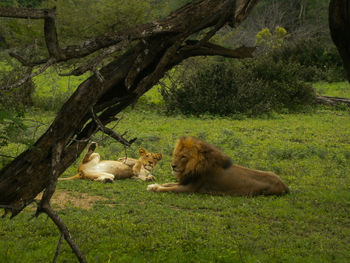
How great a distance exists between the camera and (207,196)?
884cm

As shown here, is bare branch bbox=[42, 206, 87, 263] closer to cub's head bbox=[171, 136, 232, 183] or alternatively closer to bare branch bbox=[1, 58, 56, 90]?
bare branch bbox=[1, 58, 56, 90]

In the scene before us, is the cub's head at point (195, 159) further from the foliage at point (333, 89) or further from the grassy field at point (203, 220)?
the foliage at point (333, 89)

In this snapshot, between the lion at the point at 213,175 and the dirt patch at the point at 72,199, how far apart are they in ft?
4.52

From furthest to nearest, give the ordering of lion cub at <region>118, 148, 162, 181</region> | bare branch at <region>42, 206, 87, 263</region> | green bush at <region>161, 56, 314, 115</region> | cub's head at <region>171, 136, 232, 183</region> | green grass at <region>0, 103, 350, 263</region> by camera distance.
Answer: green bush at <region>161, 56, 314, 115</region>, lion cub at <region>118, 148, 162, 181</region>, cub's head at <region>171, 136, 232, 183</region>, green grass at <region>0, 103, 350, 263</region>, bare branch at <region>42, 206, 87, 263</region>

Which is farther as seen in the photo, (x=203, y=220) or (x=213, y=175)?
(x=213, y=175)

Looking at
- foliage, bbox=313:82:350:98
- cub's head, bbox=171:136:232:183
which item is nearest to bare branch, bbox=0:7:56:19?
cub's head, bbox=171:136:232:183

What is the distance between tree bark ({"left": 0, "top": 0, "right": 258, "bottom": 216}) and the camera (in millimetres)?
5195

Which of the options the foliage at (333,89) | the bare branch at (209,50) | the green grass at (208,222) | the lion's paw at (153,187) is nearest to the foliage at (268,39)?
the foliage at (333,89)

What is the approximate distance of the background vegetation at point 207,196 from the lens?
6.07 metres

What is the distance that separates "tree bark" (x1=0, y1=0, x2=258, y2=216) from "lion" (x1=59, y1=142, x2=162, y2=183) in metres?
4.46

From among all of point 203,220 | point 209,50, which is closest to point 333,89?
point 203,220

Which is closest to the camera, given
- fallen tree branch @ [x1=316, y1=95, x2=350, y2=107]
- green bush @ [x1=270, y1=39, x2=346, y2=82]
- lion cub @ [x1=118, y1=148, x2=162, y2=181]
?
lion cub @ [x1=118, y1=148, x2=162, y2=181]

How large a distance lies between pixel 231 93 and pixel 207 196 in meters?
11.5

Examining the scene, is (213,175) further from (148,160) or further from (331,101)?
(331,101)
